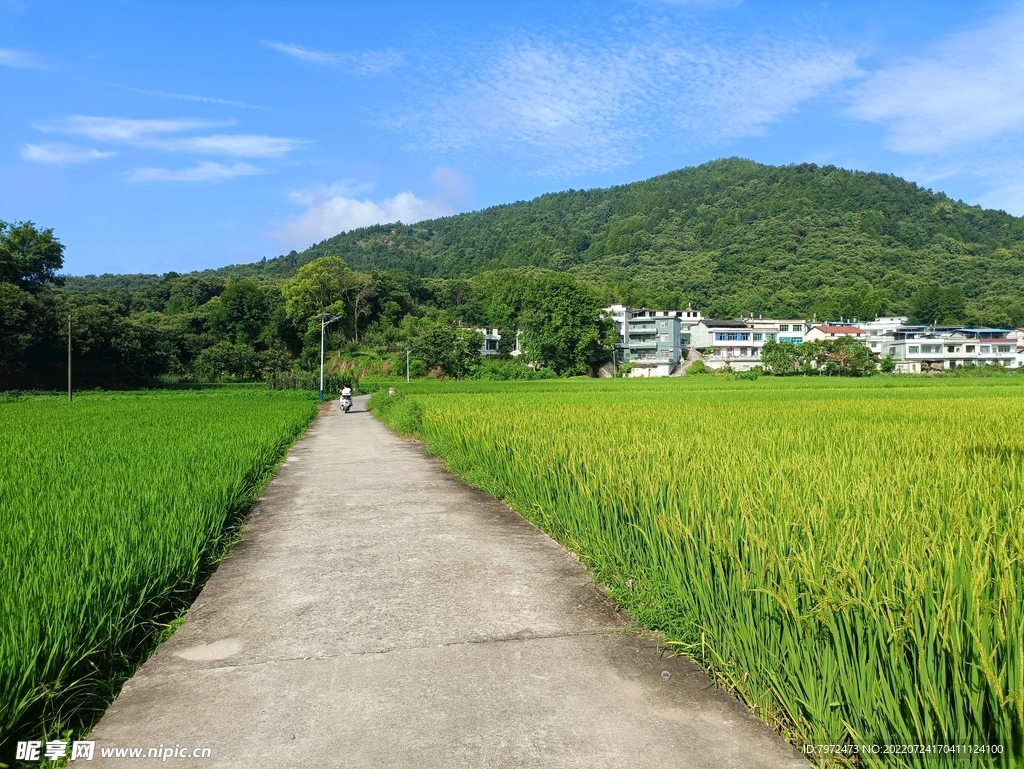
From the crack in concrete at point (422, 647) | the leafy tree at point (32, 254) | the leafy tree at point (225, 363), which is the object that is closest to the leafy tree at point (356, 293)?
the leafy tree at point (225, 363)

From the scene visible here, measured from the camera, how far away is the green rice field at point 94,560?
9.11 feet

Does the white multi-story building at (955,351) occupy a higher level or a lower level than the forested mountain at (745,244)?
lower

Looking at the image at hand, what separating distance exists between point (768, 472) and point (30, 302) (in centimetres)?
5075

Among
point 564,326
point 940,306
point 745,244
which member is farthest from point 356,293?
point 940,306

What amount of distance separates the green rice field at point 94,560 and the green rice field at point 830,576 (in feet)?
8.93

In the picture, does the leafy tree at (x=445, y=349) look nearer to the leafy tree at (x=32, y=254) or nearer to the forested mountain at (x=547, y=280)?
the forested mountain at (x=547, y=280)

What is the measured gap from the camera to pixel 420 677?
3.30 meters

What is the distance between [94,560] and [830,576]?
360 centimetres

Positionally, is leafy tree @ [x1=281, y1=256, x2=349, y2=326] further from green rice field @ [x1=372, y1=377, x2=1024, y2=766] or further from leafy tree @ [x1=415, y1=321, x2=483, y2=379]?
green rice field @ [x1=372, y1=377, x2=1024, y2=766]

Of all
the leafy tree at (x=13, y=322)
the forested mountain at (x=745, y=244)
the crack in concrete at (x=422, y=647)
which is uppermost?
the forested mountain at (x=745, y=244)

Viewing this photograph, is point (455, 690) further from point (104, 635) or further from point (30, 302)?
point (30, 302)

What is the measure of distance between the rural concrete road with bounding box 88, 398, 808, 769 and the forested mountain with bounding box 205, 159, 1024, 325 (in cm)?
9609

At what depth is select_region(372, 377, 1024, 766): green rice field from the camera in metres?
2.09

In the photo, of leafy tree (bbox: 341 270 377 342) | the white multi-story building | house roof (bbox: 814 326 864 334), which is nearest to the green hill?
the white multi-story building
